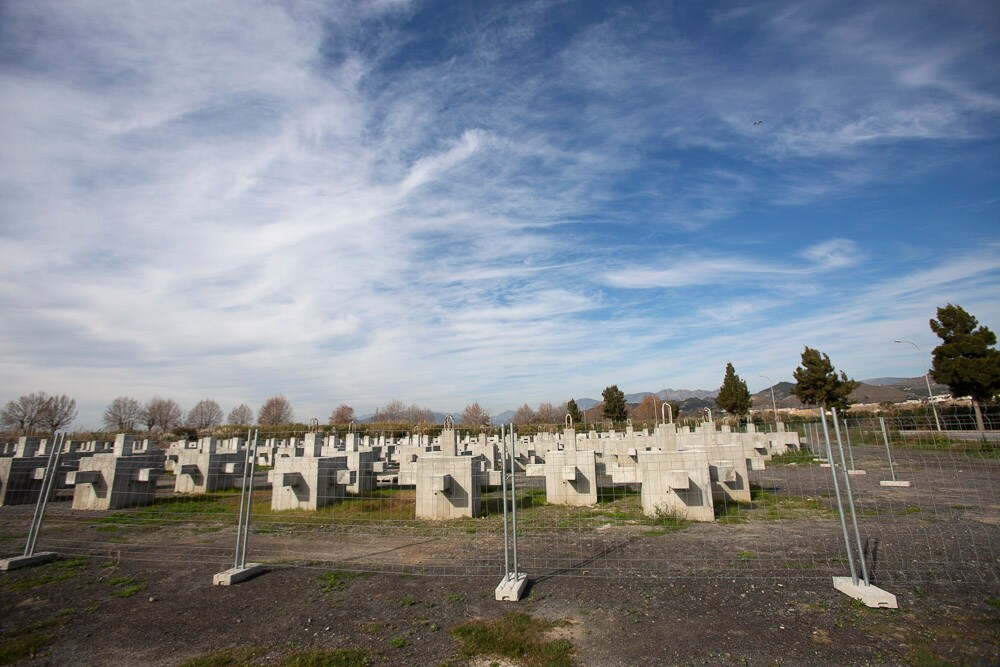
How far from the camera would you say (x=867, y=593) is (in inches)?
186

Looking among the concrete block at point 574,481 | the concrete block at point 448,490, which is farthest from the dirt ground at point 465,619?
the concrete block at point 574,481

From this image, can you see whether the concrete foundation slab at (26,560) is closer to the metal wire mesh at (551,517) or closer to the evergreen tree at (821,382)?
the metal wire mesh at (551,517)

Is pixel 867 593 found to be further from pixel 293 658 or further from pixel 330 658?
pixel 293 658

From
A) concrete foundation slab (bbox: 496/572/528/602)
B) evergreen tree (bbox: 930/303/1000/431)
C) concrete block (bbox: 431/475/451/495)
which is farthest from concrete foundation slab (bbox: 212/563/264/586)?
evergreen tree (bbox: 930/303/1000/431)

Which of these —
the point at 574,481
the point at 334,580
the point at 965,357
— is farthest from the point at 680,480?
the point at 965,357

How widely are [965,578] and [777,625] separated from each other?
9.85 ft

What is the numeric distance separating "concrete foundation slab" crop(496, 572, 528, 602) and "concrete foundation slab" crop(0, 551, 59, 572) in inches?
273

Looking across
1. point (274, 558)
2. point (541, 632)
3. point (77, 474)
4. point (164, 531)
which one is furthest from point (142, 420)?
point (541, 632)

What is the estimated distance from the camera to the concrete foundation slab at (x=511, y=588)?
16.8ft

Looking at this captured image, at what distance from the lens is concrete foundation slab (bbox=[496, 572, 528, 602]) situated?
5.11 metres

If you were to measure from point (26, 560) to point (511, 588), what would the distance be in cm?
713

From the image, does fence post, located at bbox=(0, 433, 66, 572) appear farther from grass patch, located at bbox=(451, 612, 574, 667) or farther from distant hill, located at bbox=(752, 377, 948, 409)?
distant hill, located at bbox=(752, 377, 948, 409)

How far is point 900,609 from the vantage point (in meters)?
4.59

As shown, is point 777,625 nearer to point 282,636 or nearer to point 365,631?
point 365,631
